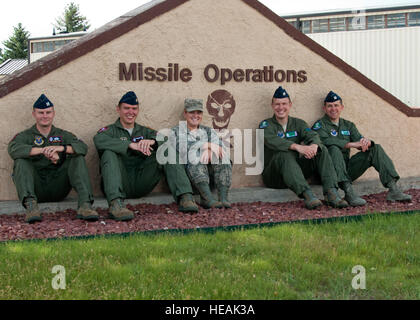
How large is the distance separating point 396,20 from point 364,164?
16.3 meters

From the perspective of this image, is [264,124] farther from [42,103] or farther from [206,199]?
[42,103]

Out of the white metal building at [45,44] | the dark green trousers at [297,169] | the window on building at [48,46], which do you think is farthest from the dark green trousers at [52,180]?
the window on building at [48,46]

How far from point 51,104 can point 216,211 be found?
87.7 inches

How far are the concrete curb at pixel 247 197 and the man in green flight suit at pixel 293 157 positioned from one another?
16 cm

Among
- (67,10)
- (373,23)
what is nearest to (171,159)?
(373,23)

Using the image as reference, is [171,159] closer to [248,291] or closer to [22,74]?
[22,74]

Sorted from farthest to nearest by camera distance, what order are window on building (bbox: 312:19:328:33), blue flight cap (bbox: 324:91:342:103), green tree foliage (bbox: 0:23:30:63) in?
green tree foliage (bbox: 0:23:30:63)
window on building (bbox: 312:19:328:33)
blue flight cap (bbox: 324:91:342:103)

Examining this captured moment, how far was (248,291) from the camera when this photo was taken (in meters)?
3.28

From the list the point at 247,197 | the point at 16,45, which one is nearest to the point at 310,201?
the point at 247,197

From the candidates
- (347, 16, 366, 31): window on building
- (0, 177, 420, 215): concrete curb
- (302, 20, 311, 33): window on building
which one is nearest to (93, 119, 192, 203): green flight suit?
(0, 177, 420, 215): concrete curb

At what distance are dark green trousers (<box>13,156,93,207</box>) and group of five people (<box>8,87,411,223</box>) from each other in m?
0.01

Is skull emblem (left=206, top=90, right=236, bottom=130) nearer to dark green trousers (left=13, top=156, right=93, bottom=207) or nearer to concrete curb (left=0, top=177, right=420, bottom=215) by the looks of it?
concrete curb (left=0, top=177, right=420, bottom=215)

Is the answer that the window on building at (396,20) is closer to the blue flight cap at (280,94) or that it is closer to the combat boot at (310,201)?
the blue flight cap at (280,94)

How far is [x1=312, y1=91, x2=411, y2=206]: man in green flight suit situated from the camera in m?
6.41
